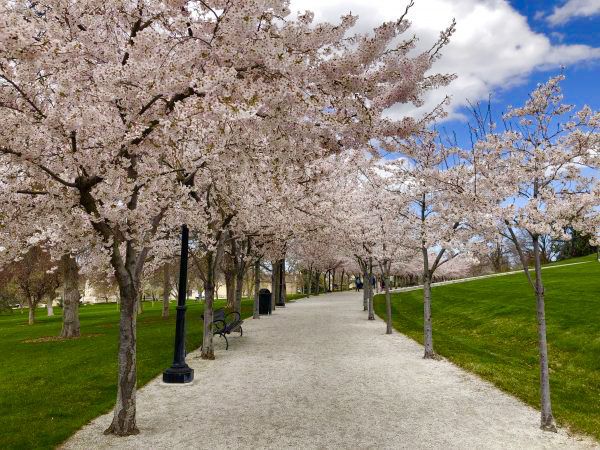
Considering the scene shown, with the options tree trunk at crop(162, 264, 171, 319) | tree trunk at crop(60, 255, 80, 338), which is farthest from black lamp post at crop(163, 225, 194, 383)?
tree trunk at crop(162, 264, 171, 319)

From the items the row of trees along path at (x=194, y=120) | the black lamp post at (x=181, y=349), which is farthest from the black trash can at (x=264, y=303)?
the row of trees along path at (x=194, y=120)

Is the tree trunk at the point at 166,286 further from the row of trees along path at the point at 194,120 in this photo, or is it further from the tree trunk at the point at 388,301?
the row of trees along path at the point at 194,120

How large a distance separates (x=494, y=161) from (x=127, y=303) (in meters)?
6.89

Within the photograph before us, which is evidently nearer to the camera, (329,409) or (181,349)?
(329,409)

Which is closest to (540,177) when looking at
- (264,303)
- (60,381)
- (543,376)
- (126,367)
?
(543,376)

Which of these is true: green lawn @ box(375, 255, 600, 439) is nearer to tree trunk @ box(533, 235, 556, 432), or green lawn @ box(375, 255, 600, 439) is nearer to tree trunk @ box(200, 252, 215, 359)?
tree trunk @ box(533, 235, 556, 432)

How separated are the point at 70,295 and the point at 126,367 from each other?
1596cm

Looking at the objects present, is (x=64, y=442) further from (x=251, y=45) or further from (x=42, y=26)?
(x=251, y=45)

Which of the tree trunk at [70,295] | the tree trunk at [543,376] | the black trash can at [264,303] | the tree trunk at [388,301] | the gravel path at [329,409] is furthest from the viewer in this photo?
the black trash can at [264,303]

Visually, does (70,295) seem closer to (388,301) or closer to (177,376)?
(177,376)

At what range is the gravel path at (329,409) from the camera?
7.56 m

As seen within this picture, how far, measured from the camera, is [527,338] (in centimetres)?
1872

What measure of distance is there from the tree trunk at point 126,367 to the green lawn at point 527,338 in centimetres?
738

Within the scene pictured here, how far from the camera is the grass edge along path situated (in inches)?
321
